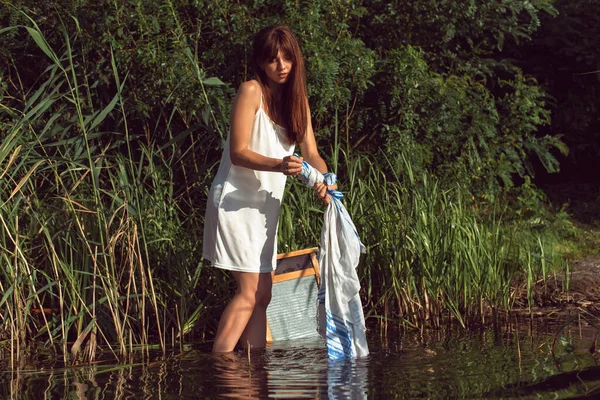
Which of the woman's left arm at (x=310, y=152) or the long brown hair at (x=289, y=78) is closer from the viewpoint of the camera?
the long brown hair at (x=289, y=78)

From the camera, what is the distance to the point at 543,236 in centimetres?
819

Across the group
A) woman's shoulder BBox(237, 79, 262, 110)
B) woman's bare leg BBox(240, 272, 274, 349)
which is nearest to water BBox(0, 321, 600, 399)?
woman's bare leg BBox(240, 272, 274, 349)

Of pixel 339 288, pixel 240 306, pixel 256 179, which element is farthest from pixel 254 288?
pixel 256 179

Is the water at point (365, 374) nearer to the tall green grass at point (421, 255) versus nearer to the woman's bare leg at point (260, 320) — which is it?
the woman's bare leg at point (260, 320)

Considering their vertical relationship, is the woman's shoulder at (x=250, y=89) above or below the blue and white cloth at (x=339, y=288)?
above

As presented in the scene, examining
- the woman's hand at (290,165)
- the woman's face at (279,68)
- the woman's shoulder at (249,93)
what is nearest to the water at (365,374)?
the woman's hand at (290,165)

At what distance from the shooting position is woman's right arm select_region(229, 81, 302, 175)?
4664 mm

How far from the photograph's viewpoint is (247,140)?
15.6 feet

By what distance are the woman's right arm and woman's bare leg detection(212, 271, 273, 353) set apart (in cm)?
61

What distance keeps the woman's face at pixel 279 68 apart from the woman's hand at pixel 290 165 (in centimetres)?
45

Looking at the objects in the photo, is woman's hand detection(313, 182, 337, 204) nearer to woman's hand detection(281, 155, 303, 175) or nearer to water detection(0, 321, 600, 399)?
woman's hand detection(281, 155, 303, 175)

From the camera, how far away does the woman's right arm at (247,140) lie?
466 cm

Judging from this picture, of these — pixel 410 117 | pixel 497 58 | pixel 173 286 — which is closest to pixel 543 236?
pixel 410 117

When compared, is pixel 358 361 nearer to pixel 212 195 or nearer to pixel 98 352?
pixel 212 195
